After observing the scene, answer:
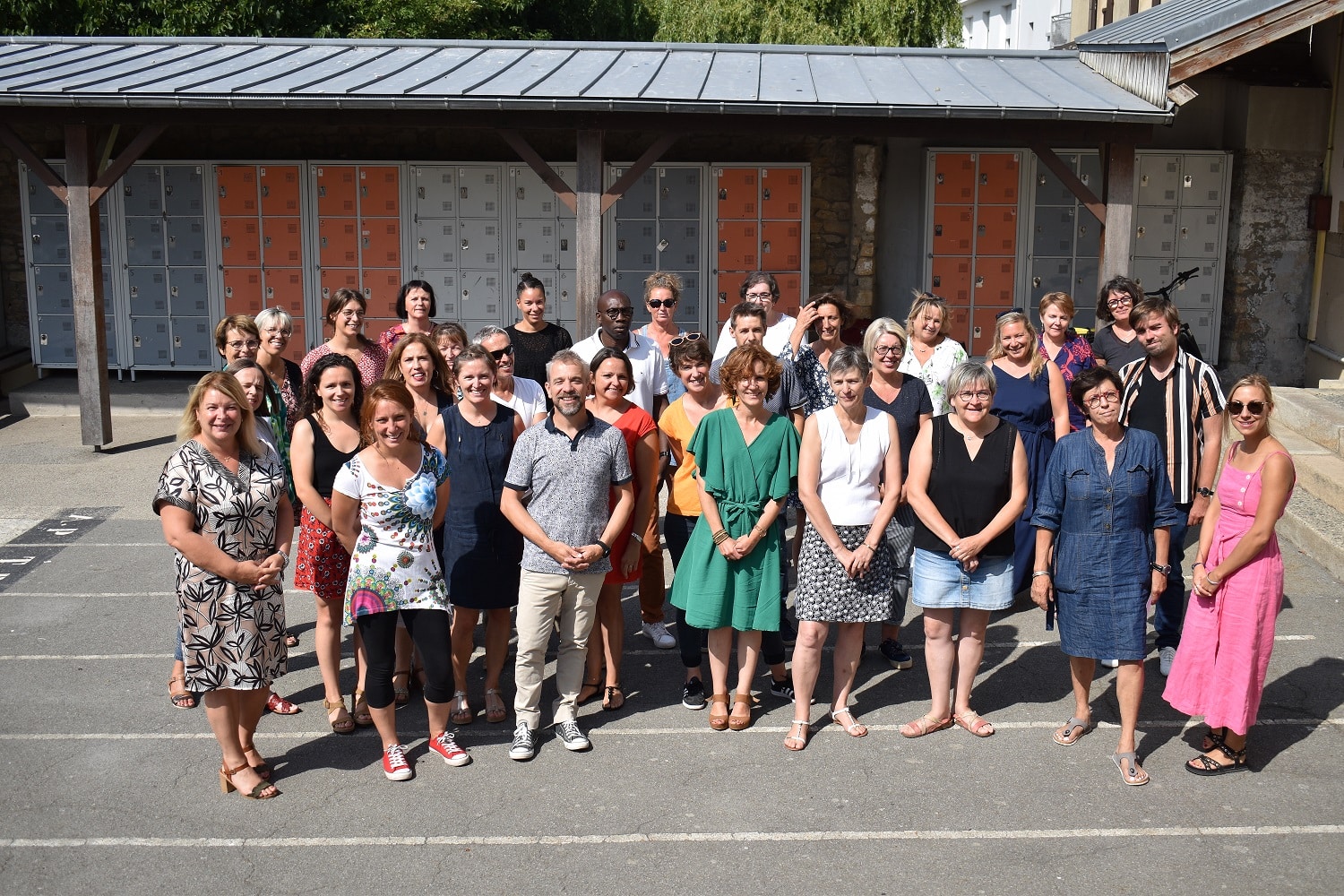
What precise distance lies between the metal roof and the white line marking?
5.49m

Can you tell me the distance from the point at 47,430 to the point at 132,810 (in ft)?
24.6

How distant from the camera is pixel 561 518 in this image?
4816 mm

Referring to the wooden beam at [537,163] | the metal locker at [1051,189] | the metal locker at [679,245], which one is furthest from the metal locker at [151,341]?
the metal locker at [1051,189]

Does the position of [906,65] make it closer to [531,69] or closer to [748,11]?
[531,69]

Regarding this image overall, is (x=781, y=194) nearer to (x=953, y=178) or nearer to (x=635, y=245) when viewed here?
(x=635, y=245)

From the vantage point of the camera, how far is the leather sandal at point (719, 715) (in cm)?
511

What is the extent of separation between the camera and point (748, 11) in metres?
20.5

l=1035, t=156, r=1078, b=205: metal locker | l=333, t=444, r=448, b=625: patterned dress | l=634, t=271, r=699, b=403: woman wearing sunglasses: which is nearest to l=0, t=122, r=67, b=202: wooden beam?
l=634, t=271, r=699, b=403: woman wearing sunglasses

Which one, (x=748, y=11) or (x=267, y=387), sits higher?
(x=748, y=11)

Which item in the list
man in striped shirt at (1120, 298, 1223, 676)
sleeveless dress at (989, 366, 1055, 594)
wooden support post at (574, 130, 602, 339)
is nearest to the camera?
man in striped shirt at (1120, 298, 1223, 676)

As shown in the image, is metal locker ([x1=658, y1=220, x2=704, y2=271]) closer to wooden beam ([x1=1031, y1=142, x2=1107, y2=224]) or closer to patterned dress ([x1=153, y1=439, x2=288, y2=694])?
wooden beam ([x1=1031, y1=142, x2=1107, y2=224])

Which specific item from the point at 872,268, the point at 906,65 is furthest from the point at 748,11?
the point at 906,65

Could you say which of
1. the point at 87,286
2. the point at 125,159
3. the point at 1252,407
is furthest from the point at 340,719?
the point at 87,286

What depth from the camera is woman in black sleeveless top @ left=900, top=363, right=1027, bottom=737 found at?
4.84 metres
